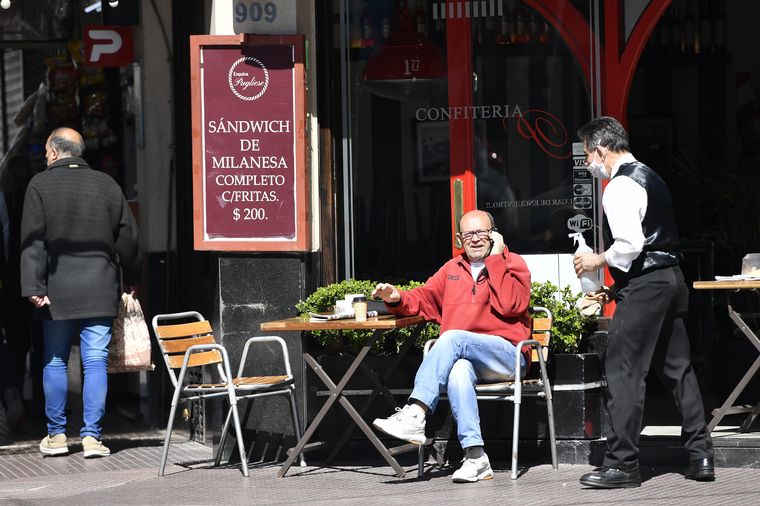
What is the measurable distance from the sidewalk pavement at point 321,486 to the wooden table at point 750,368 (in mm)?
324

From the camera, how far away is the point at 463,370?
22.5ft

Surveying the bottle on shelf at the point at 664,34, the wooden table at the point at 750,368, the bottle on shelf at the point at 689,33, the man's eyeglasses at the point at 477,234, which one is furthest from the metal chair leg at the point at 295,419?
the bottle on shelf at the point at 689,33

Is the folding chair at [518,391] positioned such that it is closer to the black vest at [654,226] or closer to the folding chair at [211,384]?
the black vest at [654,226]

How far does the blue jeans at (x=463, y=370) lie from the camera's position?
6.82 m

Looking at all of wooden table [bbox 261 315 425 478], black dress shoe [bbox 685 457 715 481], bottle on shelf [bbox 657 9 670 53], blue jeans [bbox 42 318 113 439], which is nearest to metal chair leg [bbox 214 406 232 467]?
wooden table [bbox 261 315 425 478]

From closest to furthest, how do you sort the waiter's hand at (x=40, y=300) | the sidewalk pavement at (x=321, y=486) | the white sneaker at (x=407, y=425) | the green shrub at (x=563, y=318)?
the sidewalk pavement at (x=321, y=486)
the white sneaker at (x=407, y=425)
the green shrub at (x=563, y=318)
the waiter's hand at (x=40, y=300)

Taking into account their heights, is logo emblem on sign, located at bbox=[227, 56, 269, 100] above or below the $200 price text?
above

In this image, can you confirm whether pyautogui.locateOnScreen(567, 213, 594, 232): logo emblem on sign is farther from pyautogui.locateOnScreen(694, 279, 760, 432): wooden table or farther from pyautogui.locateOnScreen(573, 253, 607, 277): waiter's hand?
pyautogui.locateOnScreen(573, 253, 607, 277): waiter's hand

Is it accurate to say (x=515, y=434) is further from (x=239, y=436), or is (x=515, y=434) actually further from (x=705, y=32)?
(x=705, y=32)

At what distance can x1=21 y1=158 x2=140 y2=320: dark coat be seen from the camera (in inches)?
311

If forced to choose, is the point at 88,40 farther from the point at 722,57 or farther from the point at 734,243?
the point at 722,57

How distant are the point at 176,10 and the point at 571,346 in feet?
11.3

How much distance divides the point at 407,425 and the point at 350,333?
1040 millimetres

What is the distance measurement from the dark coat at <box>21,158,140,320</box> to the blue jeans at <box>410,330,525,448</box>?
85.6 inches
